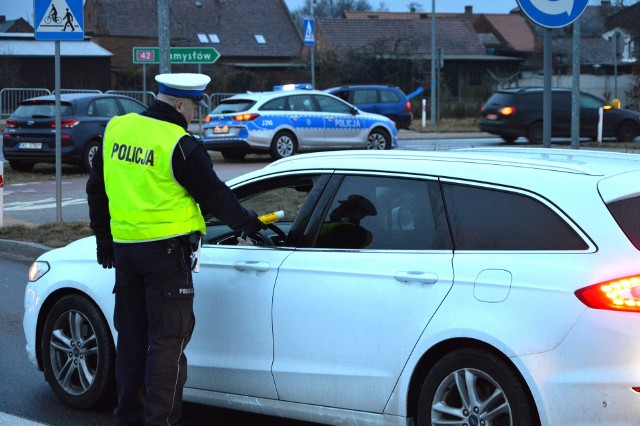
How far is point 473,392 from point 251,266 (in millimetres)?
1321

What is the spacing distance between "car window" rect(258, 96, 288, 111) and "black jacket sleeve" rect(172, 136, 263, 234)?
18119mm

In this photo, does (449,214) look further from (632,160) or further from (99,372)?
(99,372)

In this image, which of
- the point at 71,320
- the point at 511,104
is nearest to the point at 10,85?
the point at 511,104

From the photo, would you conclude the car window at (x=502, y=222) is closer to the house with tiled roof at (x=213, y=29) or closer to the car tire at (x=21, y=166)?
the car tire at (x=21, y=166)

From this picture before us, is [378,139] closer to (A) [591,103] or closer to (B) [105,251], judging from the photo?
(A) [591,103]

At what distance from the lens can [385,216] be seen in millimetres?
5117

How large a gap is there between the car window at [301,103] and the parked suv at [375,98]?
32.6ft

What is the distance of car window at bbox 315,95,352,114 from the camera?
24047mm

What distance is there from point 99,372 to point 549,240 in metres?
2.65

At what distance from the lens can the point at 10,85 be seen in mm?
43500

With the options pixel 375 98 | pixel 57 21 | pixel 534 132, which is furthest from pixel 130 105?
pixel 375 98

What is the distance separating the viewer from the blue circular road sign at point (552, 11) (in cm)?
670

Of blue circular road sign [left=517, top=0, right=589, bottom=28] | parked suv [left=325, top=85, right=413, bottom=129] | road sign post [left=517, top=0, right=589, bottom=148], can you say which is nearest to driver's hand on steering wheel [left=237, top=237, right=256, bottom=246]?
road sign post [left=517, top=0, right=589, bottom=148]

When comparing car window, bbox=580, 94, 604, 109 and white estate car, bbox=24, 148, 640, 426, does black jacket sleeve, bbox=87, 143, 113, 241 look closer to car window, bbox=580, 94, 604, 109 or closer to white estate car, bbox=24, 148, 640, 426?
white estate car, bbox=24, 148, 640, 426
